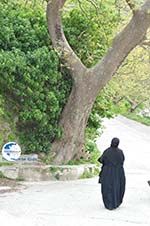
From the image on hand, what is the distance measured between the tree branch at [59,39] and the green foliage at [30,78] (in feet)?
0.90

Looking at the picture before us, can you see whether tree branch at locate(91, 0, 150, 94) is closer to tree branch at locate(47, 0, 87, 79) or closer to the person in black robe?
tree branch at locate(47, 0, 87, 79)

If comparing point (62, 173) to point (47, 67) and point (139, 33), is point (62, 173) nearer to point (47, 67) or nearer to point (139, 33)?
point (47, 67)

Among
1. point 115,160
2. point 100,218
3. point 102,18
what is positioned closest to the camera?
point 100,218

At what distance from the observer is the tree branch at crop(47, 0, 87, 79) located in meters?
17.1

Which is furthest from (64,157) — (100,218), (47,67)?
(100,218)

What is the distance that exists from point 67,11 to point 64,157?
182 inches

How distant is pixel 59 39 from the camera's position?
1739cm

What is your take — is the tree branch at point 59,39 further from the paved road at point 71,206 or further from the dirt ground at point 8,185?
the dirt ground at point 8,185

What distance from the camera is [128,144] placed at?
3925 cm

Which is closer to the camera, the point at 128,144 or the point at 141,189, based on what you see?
the point at 141,189

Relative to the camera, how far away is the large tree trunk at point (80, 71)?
16.9m

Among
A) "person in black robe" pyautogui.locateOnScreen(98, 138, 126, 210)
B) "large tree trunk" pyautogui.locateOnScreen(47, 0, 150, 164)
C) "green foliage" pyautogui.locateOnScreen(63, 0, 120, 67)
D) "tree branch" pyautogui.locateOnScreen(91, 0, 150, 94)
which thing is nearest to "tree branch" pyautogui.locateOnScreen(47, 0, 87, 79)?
"large tree trunk" pyautogui.locateOnScreen(47, 0, 150, 164)

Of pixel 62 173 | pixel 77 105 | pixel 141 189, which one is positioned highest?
pixel 77 105

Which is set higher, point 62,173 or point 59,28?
point 59,28
